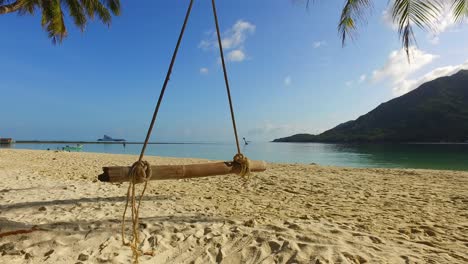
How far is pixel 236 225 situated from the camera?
378cm

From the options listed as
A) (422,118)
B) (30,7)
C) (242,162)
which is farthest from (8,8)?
(422,118)

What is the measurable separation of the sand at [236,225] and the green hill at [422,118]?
268 ft

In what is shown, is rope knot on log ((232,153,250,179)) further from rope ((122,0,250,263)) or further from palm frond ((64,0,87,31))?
palm frond ((64,0,87,31))

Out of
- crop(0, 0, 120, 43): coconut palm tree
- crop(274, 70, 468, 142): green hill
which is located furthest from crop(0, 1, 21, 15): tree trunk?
crop(274, 70, 468, 142): green hill

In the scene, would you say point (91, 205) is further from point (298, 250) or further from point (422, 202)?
point (422, 202)

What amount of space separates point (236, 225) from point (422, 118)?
3849 inches

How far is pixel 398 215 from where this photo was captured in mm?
4715

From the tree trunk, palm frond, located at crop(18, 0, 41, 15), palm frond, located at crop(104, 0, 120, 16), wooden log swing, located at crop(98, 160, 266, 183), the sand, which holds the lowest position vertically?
the sand

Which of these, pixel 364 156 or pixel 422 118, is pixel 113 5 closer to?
pixel 364 156

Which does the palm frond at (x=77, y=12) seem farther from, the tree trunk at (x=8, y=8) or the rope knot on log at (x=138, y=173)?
the rope knot on log at (x=138, y=173)

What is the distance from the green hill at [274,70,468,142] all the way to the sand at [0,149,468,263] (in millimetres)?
81591

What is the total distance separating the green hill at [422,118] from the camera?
74.1m

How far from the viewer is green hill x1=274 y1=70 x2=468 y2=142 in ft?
243

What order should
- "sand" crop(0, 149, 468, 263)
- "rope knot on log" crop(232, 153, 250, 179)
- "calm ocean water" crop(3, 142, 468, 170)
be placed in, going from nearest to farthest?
"sand" crop(0, 149, 468, 263) → "rope knot on log" crop(232, 153, 250, 179) → "calm ocean water" crop(3, 142, 468, 170)
